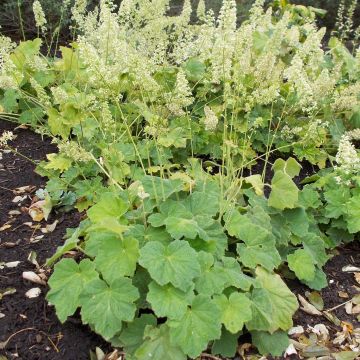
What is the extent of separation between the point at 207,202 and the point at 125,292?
705 mm

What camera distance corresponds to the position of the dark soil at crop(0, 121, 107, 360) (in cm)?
232

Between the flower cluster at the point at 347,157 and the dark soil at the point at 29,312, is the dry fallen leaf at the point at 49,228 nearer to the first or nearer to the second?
the dark soil at the point at 29,312

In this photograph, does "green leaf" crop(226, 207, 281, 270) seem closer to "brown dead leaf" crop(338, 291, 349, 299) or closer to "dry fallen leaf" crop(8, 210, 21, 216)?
"brown dead leaf" crop(338, 291, 349, 299)

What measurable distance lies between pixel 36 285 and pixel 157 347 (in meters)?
0.80

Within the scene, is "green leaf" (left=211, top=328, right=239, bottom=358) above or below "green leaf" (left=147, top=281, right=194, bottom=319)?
below

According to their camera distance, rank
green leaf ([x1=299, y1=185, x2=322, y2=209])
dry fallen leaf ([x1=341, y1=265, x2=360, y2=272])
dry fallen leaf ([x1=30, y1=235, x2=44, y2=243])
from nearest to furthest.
A: dry fallen leaf ([x1=30, y1=235, x2=44, y2=243]) → dry fallen leaf ([x1=341, y1=265, x2=360, y2=272]) → green leaf ([x1=299, y1=185, x2=322, y2=209])

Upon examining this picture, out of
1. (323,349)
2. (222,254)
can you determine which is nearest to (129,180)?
(222,254)

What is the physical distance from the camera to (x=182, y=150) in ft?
12.4

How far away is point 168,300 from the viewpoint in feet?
7.17

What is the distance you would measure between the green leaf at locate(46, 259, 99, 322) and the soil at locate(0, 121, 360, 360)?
19 centimetres

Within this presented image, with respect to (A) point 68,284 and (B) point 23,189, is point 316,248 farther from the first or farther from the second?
(B) point 23,189

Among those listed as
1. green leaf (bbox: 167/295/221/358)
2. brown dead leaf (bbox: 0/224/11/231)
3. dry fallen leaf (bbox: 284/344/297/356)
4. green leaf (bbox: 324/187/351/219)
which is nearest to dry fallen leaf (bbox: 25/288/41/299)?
brown dead leaf (bbox: 0/224/11/231)

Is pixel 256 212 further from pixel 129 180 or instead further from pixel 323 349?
pixel 129 180

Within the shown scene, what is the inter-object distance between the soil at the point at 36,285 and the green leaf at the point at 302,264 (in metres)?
0.15
